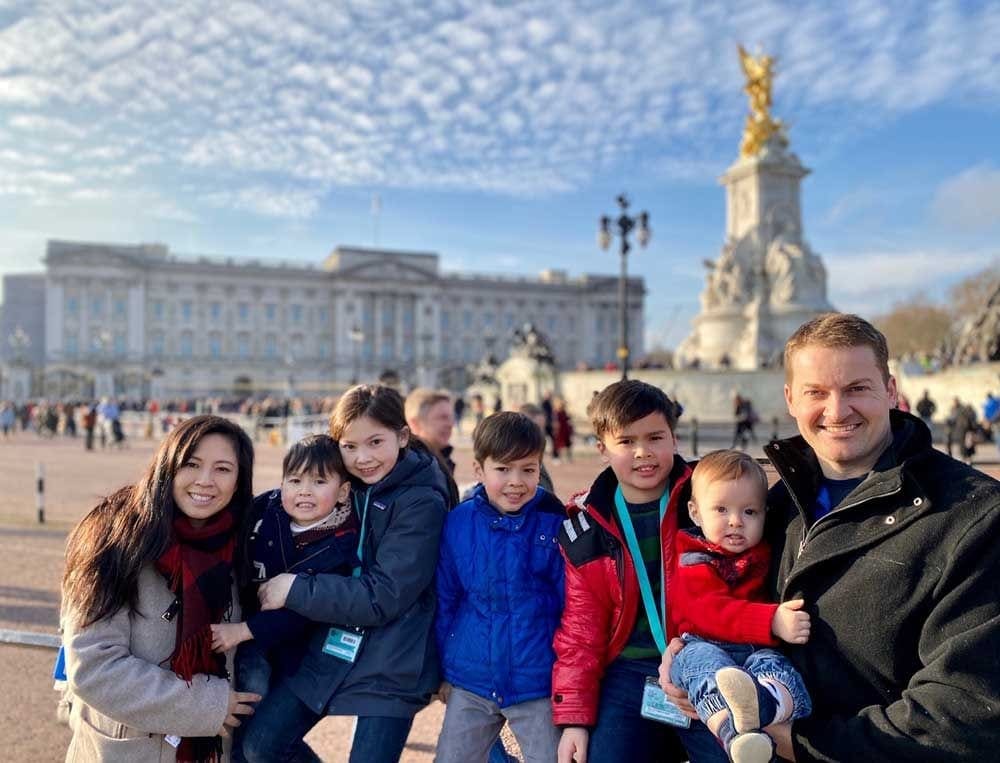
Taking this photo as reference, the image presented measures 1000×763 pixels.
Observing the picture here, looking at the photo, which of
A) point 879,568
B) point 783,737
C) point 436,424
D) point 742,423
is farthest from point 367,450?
point 742,423

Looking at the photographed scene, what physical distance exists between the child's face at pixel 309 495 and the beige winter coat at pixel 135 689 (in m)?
0.54

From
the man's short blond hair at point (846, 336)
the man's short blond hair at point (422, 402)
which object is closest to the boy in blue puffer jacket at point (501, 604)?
the man's short blond hair at point (846, 336)

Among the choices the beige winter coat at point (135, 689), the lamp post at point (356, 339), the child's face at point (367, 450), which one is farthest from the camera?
the lamp post at point (356, 339)

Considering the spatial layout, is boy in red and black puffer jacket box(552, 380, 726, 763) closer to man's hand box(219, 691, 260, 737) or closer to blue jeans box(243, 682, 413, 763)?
blue jeans box(243, 682, 413, 763)

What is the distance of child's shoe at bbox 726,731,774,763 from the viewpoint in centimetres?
206

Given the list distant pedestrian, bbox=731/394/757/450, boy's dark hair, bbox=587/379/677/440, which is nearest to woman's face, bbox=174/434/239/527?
boy's dark hair, bbox=587/379/677/440

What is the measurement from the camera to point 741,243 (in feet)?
105

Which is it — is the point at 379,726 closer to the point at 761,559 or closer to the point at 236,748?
the point at 236,748

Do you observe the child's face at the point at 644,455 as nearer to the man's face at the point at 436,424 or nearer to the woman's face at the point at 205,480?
the woman's face at the point at 205,480

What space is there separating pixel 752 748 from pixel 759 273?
3135 cm

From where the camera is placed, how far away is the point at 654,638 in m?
2.64

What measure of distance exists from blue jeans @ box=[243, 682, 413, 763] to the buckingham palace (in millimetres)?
70813

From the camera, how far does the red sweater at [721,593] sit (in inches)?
89.4

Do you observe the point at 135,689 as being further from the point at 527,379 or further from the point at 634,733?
the point at 527,379
